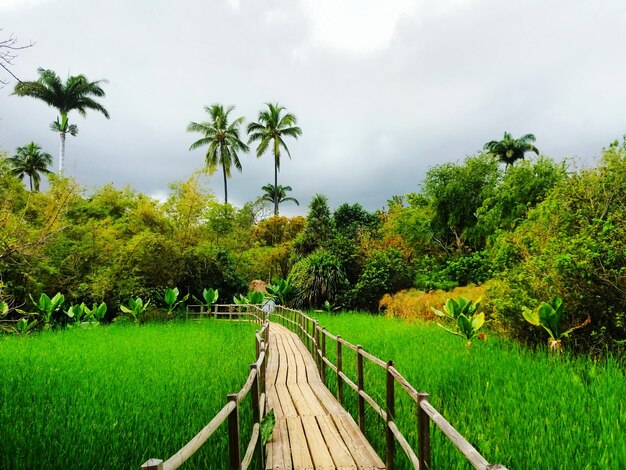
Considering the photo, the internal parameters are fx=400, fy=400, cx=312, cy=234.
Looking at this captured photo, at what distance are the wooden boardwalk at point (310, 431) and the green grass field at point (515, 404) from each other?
311 mm

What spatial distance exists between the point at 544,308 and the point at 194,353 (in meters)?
7.80

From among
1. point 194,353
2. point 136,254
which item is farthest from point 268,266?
point 194,353

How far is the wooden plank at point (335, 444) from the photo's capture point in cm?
365

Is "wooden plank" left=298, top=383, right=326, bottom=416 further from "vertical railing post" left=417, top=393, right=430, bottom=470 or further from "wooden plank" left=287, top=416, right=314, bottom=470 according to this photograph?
"vertical railing post" left=417, top=393, right=430, bottom=470

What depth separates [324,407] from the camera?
18.2ft

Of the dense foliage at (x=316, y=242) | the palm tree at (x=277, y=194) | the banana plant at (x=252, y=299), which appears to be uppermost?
the palm tree at (x=277, y=194)

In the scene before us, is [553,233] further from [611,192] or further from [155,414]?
[155,414]

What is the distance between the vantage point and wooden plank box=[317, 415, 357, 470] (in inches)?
144

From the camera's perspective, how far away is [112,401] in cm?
532

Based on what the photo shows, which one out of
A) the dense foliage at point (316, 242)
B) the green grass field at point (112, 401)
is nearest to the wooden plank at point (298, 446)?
the green grass field at point (112, 401)

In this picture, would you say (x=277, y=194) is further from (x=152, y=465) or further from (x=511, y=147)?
(x=152, y=465)

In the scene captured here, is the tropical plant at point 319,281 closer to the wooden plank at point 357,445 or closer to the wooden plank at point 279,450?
the wooden plank at point 357,445

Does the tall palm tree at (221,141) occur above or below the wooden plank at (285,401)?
above

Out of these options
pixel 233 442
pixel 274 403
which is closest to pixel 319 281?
pixel 274 403
